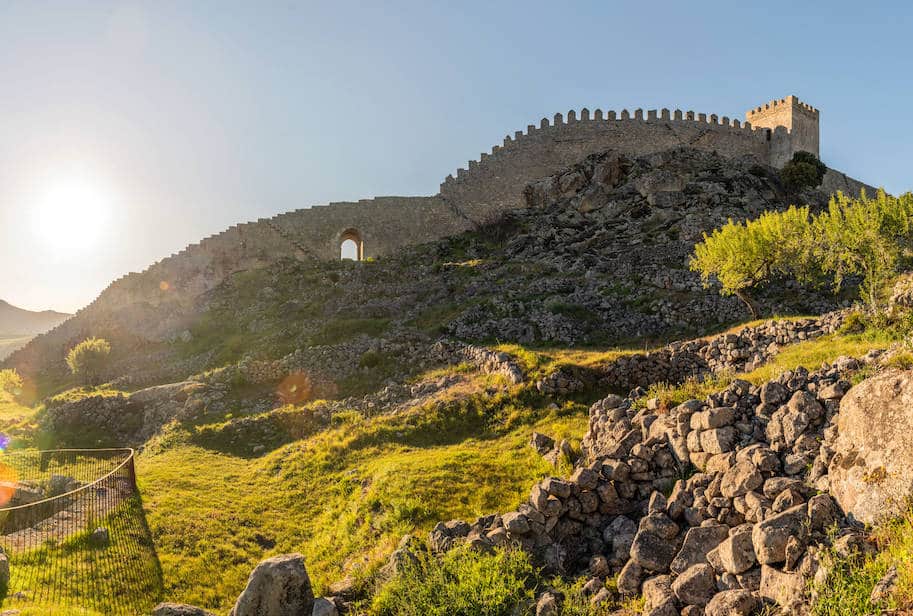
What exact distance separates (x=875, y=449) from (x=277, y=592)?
8585mm

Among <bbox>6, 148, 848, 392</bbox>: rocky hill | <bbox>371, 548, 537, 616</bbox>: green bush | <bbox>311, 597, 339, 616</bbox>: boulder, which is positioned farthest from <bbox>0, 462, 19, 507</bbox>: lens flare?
<bbox>6, 148, 848, 392</bbox>: rocky hill

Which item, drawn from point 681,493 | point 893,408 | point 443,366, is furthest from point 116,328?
point 893,408

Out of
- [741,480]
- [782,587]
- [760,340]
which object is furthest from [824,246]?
[782,587]

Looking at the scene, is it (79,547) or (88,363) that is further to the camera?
(88,363)

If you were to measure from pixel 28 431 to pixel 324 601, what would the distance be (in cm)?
2237

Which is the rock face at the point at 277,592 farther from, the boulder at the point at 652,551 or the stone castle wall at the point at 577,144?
the stone castle wall at the point at 577,144

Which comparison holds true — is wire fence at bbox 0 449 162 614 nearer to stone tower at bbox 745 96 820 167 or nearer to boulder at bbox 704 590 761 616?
boulder at bbox 704 590 761 616

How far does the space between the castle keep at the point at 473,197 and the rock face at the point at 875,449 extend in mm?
43727

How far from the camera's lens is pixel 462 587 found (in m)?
7.67

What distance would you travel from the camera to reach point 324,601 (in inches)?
330

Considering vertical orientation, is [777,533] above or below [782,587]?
above

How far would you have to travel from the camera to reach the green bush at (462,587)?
7523 millimetres

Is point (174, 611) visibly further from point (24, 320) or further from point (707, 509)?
point (24, 320)

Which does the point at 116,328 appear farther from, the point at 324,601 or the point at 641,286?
the point at 324,601
